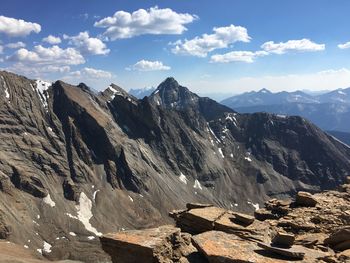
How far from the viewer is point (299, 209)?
120ft

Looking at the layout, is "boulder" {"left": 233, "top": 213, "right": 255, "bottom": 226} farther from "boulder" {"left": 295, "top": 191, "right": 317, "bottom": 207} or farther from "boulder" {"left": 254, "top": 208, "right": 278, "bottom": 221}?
"boulder" {"left": 295, "top": 191, "right": 317, "bottom": 207}

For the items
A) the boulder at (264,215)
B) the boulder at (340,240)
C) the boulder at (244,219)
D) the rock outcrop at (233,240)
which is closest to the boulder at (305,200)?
the boulder at (264,215)

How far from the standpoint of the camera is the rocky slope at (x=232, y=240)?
21.0 metres

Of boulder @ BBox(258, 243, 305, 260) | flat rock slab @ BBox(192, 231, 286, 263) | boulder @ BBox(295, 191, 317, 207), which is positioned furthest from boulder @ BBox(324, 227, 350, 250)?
boulder @ BBox(295, 191, 317, 207)

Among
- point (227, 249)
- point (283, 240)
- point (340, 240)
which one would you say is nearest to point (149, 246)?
→ point (227, 249)

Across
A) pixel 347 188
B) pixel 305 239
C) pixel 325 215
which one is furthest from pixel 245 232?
pixel 347 188

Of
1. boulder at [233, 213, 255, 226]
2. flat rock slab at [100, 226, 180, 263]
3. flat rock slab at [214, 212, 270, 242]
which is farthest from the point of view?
boulder at [233, 213, 255, 226]

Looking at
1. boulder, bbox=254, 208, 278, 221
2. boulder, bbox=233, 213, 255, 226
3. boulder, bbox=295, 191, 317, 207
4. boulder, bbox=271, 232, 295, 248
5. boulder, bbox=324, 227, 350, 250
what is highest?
boulder, bbox=271, 232, 295, 248

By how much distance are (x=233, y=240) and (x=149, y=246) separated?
4753 mm

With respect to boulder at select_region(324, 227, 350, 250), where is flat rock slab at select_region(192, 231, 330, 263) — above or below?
above

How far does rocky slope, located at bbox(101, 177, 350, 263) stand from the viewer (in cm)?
2098

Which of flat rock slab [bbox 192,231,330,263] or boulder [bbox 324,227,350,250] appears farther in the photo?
boulder [bbox 324,227,350,250]

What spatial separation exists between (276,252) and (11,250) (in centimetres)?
19368

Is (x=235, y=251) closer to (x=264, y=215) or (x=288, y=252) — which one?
(x=288, y=252)
